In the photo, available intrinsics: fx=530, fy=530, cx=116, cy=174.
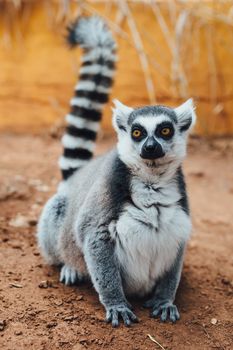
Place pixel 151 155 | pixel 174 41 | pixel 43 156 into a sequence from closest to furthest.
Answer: pixel 151 155 < pixel 43 156 < pixel 174 41

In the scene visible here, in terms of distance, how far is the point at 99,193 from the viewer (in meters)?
3.87

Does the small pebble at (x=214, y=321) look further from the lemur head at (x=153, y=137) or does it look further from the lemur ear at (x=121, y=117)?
the lemur ear at (x=121, y=117)

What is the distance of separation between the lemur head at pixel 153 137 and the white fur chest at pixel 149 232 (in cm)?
17

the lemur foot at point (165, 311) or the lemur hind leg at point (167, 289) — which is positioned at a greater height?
the lemur hind leg at point (167, 289)

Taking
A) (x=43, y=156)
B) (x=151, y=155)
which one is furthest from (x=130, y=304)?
(x=43, y=156)

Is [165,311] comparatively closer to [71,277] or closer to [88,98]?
[71,277]

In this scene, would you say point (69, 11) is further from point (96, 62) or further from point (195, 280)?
point (195, 280)

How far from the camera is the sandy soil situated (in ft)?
11.5

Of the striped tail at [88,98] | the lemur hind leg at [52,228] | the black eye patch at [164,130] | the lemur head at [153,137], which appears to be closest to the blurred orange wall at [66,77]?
the striped tail at [88,98]

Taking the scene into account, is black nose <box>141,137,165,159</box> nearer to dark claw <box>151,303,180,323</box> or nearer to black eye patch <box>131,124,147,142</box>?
black eye patch <box>131,124,147,142</box>

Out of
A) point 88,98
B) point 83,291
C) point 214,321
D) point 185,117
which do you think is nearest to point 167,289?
point 214,321

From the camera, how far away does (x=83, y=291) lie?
4.18 metres

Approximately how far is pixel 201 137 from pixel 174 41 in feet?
5.13

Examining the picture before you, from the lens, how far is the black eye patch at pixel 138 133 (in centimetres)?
382
